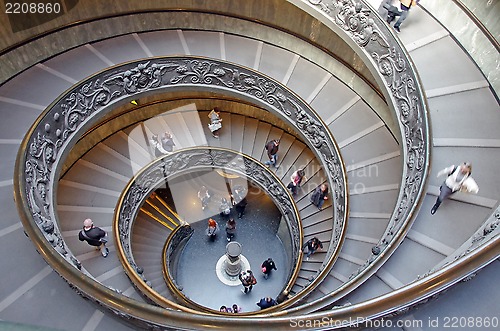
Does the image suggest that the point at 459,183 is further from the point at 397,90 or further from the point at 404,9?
the point at 404,9

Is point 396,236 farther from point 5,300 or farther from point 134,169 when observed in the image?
point 134,169

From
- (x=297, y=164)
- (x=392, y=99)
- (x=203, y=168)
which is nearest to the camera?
(x=392, y=99)

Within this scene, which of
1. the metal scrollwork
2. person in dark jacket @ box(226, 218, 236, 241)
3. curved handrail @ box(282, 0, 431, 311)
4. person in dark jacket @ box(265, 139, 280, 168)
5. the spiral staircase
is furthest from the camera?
person in dark jacket @ box(226, 218, 236, 241)

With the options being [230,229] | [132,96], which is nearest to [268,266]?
[230,229]

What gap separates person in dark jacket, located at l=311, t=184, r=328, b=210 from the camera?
10.5 m

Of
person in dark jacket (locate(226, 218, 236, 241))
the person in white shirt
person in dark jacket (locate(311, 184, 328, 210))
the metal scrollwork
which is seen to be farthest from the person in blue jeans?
person in dark jacket (locate(226, 218, 236, 241))

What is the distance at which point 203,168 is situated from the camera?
12617 millimetres

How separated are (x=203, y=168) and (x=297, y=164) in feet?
9.66

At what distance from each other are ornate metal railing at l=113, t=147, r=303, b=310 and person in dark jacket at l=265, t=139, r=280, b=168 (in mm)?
327

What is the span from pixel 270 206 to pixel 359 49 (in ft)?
23.5

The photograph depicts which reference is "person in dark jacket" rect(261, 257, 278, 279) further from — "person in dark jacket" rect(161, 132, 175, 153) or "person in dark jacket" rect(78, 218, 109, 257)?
"person in dark jacket" rect(78, 218, 109, 257)

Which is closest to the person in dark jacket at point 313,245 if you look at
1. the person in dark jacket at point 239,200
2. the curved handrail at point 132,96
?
the curved handrail at point 132,96

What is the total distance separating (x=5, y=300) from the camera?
5.19 m

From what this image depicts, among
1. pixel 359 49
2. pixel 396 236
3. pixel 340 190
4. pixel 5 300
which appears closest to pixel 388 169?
pixel 340 190
